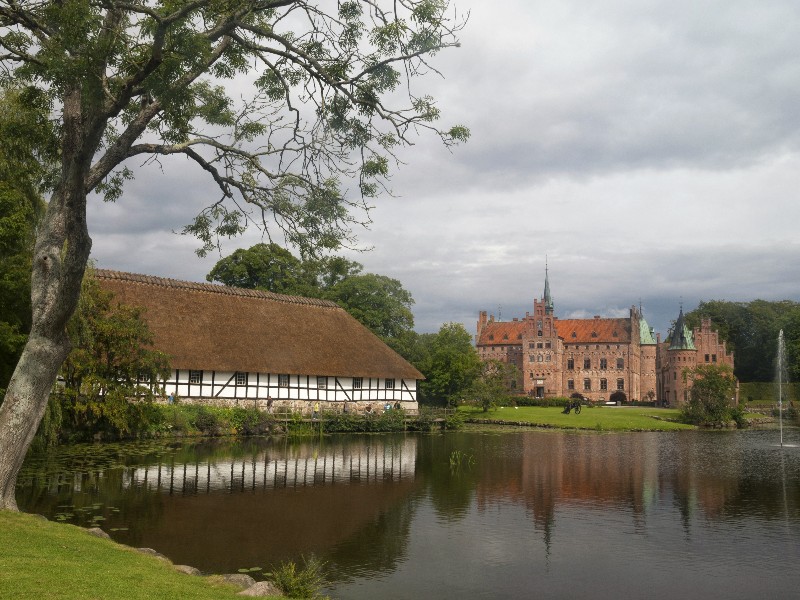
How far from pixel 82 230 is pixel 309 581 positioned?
5.70 m

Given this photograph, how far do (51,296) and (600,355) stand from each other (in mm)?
74705

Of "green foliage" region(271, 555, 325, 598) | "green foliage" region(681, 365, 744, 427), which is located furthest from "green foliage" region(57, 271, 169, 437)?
"green foliage" region(681, 365, 744, 427)

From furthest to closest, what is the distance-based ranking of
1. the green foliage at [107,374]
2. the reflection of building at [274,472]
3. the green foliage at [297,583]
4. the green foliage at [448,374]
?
the green foliage at [448,374], the green foliage at [107,374], the reflection of building at [274,472], the green foliage at [297,583]

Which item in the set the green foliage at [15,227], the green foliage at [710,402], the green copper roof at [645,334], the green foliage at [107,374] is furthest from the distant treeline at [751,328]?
the green foliage at [15,227]

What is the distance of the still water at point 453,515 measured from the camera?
409 inches

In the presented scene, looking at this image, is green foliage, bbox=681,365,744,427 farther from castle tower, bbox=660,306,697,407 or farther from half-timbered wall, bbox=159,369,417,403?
castle tower, bbox=660,306,697,407

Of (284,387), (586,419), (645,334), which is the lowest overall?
(586,419)

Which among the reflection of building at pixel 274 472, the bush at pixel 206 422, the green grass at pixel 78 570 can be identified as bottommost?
the reflection of building at pixel 274 472

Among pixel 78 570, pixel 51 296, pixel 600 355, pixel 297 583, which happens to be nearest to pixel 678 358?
pixel 600 355

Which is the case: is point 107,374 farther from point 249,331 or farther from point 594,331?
point 594,331

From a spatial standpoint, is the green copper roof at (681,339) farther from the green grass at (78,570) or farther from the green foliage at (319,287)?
the green grass at (78,570)

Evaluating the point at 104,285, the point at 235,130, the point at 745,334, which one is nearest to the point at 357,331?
the point at 104,285

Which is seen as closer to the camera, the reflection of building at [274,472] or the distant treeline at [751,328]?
the reflection of building at [274,472]

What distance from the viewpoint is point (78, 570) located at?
7.62m
